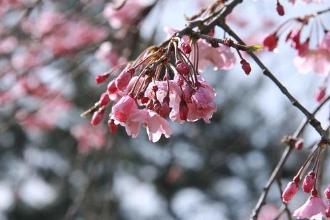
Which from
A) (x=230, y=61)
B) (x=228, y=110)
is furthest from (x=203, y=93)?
(x=228, y=110)

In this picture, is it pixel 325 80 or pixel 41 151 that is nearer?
pixel 325 80

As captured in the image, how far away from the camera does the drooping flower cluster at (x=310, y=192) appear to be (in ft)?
4.89

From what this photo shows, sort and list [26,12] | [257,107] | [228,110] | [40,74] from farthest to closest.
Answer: [228,110] < [257,107] < [40,74] < [26,12]

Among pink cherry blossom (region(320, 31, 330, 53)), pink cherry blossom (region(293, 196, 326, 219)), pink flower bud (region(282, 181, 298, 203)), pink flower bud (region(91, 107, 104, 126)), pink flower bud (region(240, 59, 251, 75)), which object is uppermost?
pink cherry blossom (region(320, 31, 330, 53))

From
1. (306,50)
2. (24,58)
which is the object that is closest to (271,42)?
(306,50)

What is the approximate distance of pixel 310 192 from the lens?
5.14 feet

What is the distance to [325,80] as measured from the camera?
2.41 metres

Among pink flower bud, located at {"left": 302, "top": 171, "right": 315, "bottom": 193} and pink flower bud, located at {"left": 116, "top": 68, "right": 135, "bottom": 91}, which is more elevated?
pink flower bud, located at {"left": 302, "top": 171, "right": 315, "bottom": 193}

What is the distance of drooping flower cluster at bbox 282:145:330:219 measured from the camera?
58.7 inches

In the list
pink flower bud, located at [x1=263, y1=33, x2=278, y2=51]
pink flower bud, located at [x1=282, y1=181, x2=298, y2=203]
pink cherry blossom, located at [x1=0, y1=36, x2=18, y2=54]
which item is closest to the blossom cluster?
pink flower bud, located at [x1=263, y1=33, x2=278, y2=51]

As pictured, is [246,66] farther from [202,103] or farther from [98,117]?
[98,117]

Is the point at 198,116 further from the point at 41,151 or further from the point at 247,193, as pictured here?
the point at 41,151

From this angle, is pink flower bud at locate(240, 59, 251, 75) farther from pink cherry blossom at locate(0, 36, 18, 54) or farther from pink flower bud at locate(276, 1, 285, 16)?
pink cherry blossom at locate(0, 36, 18, 54)

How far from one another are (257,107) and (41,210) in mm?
4029
